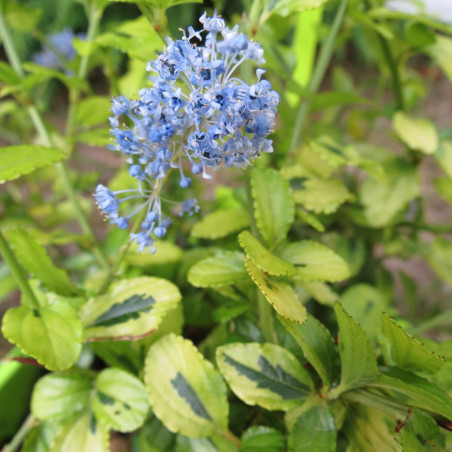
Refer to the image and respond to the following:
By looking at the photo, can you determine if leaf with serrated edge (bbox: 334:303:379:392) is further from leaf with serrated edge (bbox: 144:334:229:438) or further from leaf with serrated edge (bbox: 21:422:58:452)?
leaf with serrated edge (bbox: 21:422:58:452)

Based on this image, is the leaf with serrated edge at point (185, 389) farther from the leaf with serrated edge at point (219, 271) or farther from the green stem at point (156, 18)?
the green stem at point (156, 18)

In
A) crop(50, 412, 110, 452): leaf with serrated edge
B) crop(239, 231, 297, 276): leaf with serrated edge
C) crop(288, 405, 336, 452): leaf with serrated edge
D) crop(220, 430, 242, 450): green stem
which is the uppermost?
crop(239, 231, 297, 276): leaf with serrated edge

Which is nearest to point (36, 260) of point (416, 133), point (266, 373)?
point (266, 373)

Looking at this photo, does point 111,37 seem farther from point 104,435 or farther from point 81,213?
point 104,435

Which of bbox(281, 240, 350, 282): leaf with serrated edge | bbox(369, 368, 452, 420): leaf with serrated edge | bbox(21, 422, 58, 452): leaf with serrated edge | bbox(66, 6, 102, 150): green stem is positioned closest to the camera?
bbox(369, 368, 452, 420): leaf with serrated edge

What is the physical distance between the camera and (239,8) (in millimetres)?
2363

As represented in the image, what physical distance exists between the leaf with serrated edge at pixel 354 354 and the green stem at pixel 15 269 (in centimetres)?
30

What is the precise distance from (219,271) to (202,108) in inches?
6.9

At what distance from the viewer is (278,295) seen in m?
0.40

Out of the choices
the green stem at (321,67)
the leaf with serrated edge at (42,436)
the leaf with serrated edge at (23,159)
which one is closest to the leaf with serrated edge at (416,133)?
the green stem at (321,67)

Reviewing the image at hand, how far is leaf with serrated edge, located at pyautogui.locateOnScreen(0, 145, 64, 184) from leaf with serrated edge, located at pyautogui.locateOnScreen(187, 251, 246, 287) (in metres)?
0.17

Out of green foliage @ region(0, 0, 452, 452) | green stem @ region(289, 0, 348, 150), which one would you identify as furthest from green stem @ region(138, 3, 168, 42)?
green stem @ region(289, 0, 348, 150)

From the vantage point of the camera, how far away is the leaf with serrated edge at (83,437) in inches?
19.2

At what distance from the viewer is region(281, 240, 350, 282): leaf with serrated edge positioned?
44cm
